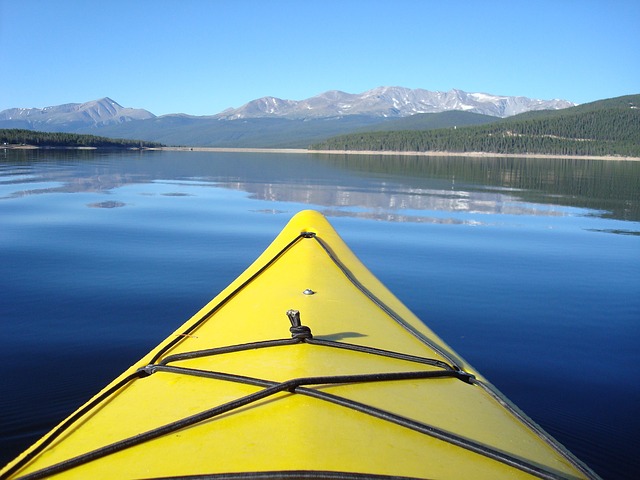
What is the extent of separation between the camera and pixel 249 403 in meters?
2.89

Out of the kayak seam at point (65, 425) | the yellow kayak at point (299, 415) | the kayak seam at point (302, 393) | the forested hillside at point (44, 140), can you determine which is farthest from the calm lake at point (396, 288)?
the forested hillside at point (44, 140)

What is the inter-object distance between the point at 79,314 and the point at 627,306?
7.61m

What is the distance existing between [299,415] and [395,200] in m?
19.8

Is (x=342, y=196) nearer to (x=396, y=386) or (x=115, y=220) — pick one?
(x=115, y=220)

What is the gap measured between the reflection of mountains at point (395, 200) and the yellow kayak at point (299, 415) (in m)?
13.1

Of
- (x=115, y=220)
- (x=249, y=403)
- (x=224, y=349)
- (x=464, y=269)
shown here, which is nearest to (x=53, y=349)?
(x=224, y=349)

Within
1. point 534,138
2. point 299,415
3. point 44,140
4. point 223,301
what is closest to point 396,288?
point 223,301

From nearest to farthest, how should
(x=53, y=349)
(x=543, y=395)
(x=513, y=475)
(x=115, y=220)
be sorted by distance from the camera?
1. (x=513, y=475)
2. (x=543, y=395)
3. (x=53, y=349)
4. (x=115, y=220)

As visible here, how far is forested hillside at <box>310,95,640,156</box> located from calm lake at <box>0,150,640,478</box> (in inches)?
4640

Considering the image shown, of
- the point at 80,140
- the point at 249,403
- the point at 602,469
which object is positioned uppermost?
the point at 80,140

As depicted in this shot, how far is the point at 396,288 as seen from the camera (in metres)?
8.98

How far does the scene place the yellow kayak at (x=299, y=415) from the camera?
8.05 feet

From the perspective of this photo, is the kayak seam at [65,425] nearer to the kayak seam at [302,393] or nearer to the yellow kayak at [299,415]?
the yellow kayak at [299,415]

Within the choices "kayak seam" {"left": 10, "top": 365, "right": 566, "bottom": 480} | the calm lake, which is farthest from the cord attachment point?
the calm lake
